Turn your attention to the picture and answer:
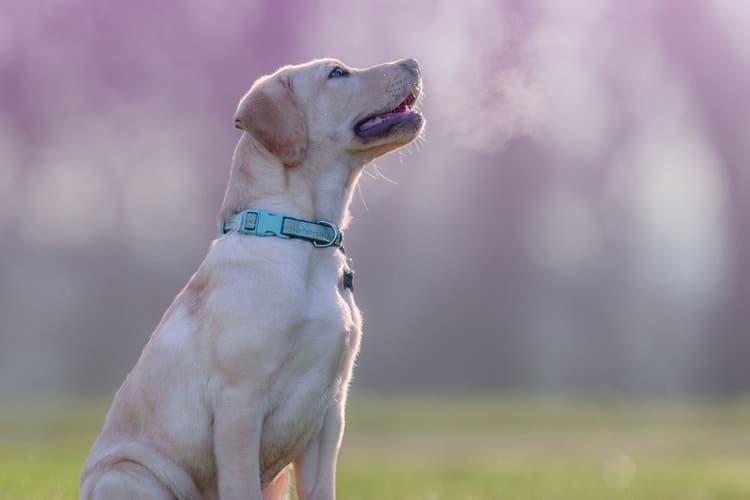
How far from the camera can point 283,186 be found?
4324 mm

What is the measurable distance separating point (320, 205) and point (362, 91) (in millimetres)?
554

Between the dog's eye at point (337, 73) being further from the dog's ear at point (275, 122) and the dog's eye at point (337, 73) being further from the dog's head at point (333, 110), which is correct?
the dog's ear at point (275, 122)

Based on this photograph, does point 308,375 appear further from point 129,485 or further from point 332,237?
point 129,485

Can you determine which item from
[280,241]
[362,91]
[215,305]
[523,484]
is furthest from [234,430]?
[523,484]

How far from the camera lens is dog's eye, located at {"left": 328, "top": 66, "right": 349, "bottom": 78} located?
4.62m

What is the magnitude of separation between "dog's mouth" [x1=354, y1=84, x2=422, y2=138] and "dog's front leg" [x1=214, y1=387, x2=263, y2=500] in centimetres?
121

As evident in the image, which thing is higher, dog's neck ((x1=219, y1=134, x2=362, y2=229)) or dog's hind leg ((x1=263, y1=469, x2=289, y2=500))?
dog's neck ((x1=219, y1=134, x2=362, y2=229))

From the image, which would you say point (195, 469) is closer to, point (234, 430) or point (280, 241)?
point (234, 430)

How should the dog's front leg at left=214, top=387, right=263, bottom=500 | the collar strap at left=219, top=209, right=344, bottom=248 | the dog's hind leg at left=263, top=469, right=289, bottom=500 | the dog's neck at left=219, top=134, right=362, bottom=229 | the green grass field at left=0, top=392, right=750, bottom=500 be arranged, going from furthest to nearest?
the green grass field at left=0, top=392, right=750, bottom=500, the dog's hind leg at left=263, top=469, right=289, bottom=500, the dog's neck at left=219, top=134, right=362, bottom=229, the collar strap at left=219, top=209, right=344, bottom=248, the dog's front leg at left=214, top=387, right=263, bottom=500

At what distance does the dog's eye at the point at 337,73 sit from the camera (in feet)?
15.2

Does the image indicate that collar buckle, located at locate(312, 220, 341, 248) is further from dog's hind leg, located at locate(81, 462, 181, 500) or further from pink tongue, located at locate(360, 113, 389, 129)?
dog's hind leg, located at locate(81, 462, 181, 500)

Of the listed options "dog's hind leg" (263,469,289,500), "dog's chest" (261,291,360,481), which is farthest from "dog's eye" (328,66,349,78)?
"dog's hind leg" (263,469,289,500)

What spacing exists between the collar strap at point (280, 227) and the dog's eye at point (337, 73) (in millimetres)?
721

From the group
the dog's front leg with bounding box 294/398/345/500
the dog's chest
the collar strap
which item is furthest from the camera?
the dog's front leg with bounding box 294/398/345/500
